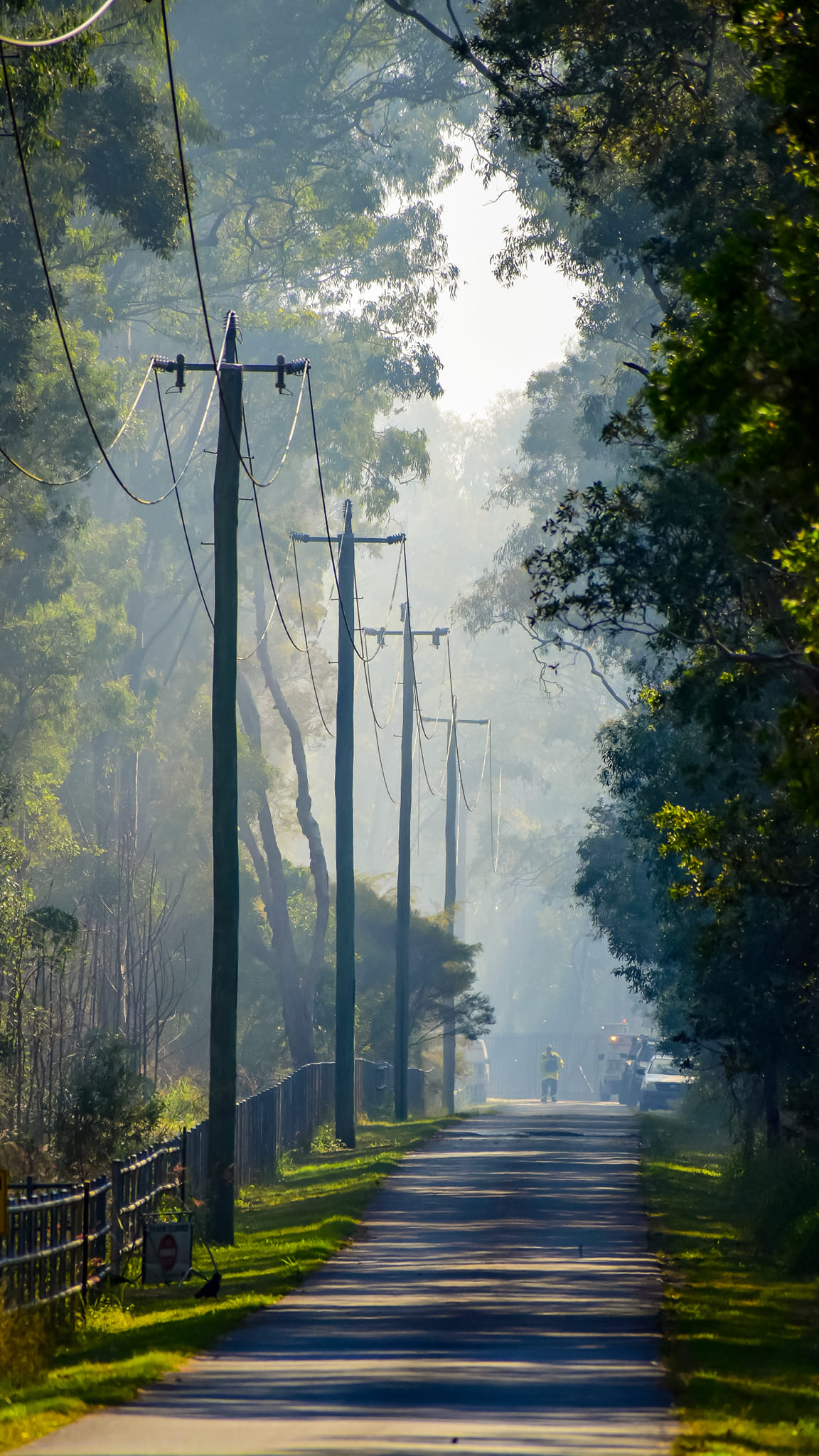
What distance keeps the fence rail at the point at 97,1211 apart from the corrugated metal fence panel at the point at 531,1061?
87.0 m

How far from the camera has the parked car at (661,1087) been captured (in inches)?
2117

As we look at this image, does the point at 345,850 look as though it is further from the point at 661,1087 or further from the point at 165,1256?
the point at 165,1256

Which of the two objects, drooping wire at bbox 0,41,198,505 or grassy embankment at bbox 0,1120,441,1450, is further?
drooping wire at bbox 0,41,198,505

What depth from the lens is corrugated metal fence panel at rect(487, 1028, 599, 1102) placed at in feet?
378

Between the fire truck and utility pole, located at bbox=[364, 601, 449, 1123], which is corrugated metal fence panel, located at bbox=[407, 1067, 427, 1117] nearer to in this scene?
utility pole, located at bbox=[364, 601, 449, 1123]

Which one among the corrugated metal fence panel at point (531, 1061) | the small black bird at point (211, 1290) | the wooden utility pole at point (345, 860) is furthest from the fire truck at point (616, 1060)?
the small black bird at point (211, 1290)

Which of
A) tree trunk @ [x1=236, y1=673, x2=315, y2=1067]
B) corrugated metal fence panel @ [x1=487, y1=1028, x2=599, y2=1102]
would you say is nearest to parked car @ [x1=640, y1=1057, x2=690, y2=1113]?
tree trunk @ [x1=236, y1=673, x2=315, y2=1067]

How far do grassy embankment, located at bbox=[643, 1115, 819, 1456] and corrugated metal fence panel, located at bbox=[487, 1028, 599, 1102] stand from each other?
284ft

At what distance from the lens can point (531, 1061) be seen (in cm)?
11725

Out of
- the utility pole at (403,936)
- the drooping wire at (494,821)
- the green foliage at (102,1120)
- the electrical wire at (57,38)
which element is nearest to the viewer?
the electrical wire at (57,38)

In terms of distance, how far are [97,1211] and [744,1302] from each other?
5334mm

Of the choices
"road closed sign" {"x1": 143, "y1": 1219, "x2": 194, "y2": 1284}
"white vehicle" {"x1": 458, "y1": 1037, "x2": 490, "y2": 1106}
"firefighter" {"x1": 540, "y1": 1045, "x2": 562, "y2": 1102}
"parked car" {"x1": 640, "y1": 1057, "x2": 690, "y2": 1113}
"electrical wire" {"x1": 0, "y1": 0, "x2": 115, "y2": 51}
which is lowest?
"road closed sign" {"x1": 143, "y1": 1219, "x2": 194, "y2": 1284}

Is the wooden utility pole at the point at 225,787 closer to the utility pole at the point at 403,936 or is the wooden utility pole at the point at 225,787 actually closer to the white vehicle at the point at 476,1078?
the utility pole at the point at 403,936

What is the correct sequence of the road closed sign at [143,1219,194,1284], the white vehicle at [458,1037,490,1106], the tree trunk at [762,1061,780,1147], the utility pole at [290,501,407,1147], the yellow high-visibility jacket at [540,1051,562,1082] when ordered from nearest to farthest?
the road closed sign at [143,1219,194,1284] < the tree trunk at [762,1061,780,1147] < the utility pole at [290,501,407,1147] < the yellow high-visibility jacket at [540,1051,562,1082] < the white vehicle at [458,1037,490,1106]
